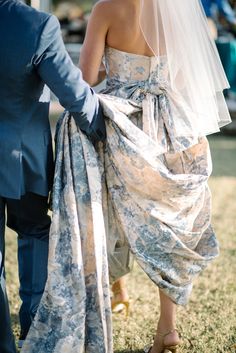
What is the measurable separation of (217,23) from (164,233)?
9.74m

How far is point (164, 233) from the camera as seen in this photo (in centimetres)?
304

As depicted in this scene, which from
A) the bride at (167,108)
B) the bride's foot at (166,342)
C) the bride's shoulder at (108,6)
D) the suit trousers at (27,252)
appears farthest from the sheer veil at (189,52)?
the bride's foot at (166,342)

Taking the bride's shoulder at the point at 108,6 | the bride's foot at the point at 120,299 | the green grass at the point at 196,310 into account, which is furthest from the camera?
the bride's foot at the point at 120,299

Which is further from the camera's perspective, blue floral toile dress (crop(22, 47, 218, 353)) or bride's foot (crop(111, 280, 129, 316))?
bride's foot (crop(111, 280, 129, 316))

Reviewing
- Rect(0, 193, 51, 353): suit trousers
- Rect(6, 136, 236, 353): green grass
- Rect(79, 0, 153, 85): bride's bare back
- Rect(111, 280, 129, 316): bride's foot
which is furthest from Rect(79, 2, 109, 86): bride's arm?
Rect(6, 136, 236, 353): green grass

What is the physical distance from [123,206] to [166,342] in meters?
0.75

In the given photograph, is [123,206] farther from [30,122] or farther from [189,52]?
[189,52]

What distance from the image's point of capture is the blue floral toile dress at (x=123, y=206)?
2877 millimetres

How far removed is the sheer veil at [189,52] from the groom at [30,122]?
488 millimetres

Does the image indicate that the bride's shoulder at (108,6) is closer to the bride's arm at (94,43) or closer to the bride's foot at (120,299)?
the bride's arm at (94,43)

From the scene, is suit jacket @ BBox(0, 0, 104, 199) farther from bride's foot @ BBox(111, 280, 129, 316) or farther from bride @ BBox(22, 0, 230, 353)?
bride's foot @ BBox(111, 280, 129, 316)

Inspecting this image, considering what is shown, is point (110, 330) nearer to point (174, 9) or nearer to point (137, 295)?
point (137, 295)

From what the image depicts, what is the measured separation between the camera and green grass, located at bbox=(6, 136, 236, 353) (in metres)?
3.39

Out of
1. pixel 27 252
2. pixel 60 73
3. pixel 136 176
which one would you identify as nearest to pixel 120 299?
pixel 27 252
